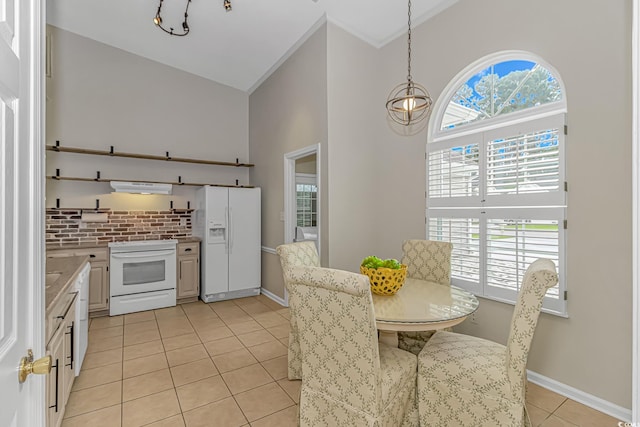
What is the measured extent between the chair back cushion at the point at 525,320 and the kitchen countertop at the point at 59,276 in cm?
227

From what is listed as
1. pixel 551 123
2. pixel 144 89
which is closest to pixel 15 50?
pixel 551 123

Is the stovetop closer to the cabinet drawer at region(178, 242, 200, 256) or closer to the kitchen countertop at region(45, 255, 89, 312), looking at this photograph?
the cabinet drawer at region(178, 242, 200, 256)

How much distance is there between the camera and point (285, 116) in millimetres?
4367

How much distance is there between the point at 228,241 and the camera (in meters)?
4.61

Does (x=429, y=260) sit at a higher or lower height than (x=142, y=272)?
higher

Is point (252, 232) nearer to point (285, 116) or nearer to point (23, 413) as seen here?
point (285, 116)

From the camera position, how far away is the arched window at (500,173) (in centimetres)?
233

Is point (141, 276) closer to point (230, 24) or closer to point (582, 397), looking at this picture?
point (230, 24)

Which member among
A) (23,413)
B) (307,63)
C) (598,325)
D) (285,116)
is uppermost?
(307,63)

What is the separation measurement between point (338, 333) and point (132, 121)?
4572mm

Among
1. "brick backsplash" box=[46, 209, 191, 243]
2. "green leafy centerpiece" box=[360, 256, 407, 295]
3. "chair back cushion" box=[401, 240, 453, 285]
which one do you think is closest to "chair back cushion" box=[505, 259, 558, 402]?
"green leafy centerpiece" box=[360, 256, 407, 295]

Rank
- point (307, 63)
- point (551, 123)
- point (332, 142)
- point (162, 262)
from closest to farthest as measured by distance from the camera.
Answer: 1. point (551, 123)
2. point (332, 142)
3. point (307, 63)
4. point (162, 262)

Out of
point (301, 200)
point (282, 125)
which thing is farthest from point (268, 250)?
point (282, 125)

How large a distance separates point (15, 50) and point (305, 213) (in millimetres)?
4034
